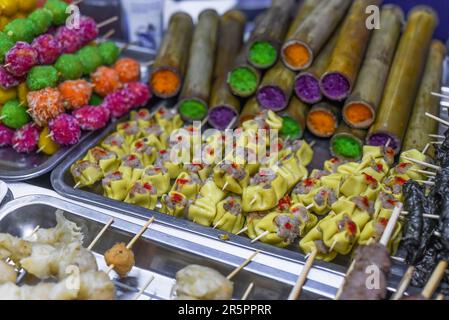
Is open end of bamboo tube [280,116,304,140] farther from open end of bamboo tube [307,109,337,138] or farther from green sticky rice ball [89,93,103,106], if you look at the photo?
green sticky rice ball [89,93,103,106]

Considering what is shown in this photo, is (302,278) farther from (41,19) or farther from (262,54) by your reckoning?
(41,19)

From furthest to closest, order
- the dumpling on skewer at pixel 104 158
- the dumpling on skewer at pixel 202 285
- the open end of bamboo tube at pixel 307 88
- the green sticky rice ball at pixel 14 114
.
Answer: the open end of bamboo tube at pixel 307 88, the green sticky rice ball at pixel 14 114, the dumpling on skewer at pixel 104 158, the dumpling on skewer at pixel 202 285

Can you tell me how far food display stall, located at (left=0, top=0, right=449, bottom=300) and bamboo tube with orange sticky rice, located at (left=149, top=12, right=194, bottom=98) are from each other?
0.01 metres

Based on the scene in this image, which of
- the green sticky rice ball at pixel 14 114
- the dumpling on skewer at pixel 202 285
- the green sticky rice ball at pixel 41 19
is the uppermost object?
the green sticky rice ball at pixel 41 19

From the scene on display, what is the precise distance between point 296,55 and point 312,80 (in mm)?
233

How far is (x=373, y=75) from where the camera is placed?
3.68 metres

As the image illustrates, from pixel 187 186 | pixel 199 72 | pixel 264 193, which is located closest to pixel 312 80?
pixel 199 72

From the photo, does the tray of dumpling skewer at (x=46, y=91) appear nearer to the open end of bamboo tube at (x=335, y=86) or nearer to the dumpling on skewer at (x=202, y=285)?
the dumpling on skewer at (x=202, y=285)

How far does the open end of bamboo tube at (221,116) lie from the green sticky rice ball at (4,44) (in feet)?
5.01

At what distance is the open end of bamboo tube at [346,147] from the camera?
3680mm

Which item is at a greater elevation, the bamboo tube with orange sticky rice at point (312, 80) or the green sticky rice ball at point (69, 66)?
the bamboo tube with orange sticky rice at point (312, 80)

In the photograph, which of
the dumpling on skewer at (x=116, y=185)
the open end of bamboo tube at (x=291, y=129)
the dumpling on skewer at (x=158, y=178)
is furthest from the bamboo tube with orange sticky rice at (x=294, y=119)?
the dumpling on skewer at (x=116, y=185)
